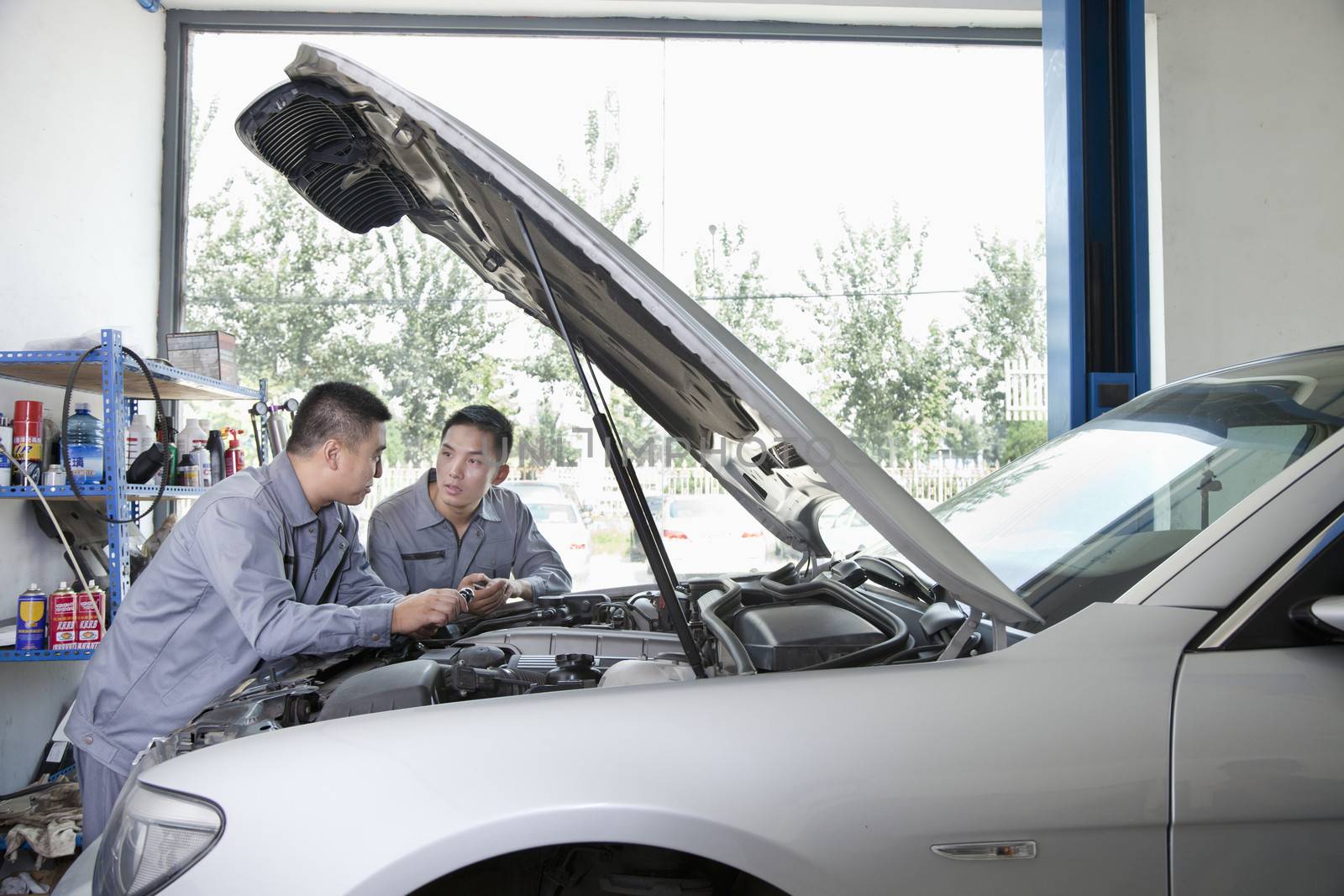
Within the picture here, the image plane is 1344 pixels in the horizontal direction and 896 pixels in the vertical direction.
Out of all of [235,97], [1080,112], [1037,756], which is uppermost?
[235,97]

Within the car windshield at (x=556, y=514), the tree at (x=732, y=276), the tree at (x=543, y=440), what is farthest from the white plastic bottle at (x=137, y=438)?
the tree at (x=732, y=276)

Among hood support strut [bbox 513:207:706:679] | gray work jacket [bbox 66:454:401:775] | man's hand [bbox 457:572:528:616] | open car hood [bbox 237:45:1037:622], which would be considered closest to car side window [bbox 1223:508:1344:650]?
open car hood [bbox 237:45:1037:622]

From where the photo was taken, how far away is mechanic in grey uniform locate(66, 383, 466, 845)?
1.92m

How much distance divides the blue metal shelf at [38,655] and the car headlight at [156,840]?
8.55 feet

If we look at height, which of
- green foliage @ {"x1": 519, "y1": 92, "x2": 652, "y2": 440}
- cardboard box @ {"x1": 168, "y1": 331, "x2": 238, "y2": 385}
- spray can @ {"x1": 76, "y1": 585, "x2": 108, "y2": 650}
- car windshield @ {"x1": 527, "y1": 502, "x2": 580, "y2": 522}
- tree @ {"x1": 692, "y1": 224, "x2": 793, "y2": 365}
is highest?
green foliage @ {"x1": 519, "y1": 92, "x2": 652, "y2": 440}

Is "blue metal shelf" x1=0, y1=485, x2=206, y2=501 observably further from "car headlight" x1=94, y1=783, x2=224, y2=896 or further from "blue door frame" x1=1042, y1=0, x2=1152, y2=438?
"blue door frame" x1=1042, y1=0, x2=1152, y2=438

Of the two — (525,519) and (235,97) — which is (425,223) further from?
(235,97)

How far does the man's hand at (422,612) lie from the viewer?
195 cm

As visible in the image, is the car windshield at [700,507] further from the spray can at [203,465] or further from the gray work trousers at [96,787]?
the gray work trousers at [96,787]

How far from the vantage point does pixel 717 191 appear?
5.03m

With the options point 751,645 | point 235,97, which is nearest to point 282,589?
point 751,645

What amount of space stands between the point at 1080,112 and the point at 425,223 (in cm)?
260

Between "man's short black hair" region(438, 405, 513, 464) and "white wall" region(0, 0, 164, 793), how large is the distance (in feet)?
6.65

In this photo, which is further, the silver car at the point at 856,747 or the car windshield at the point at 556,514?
the car windshield at the point at 556,514
